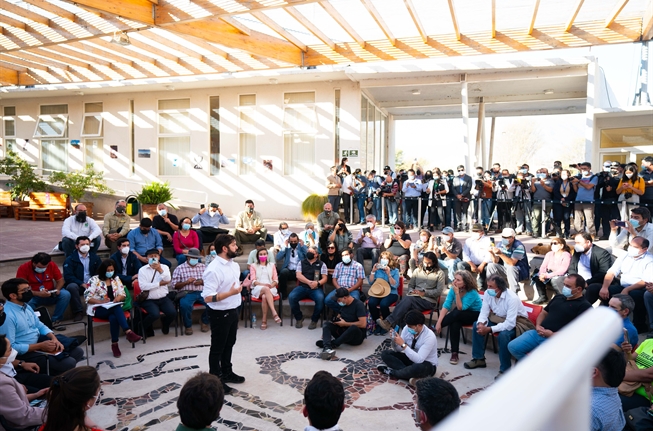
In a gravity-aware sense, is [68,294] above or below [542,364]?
below

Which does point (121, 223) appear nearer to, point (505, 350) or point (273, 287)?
point (273, 287)

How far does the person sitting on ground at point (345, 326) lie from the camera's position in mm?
7156

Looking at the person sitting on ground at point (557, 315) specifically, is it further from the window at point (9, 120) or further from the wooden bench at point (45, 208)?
the window at point (9, 120)

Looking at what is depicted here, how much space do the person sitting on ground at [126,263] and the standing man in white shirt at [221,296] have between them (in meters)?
2.84

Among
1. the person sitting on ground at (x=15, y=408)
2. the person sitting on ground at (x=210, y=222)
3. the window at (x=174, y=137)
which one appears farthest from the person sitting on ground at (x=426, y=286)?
the window at (x=174, y=137)

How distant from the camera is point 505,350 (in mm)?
6152

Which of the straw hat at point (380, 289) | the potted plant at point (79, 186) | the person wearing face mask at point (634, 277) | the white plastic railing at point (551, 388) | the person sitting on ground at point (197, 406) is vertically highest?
the potted plant at point (79, 186)

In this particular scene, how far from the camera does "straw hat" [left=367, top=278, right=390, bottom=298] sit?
26.3ft

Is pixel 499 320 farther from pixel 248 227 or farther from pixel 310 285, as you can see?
pixel 248 227

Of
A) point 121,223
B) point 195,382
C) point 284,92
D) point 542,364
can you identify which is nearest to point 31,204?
point 121,223

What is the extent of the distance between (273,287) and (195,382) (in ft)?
17.4

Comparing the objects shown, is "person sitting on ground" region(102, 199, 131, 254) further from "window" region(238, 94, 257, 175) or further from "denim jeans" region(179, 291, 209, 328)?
"window" region(238, 94, 257, 175)

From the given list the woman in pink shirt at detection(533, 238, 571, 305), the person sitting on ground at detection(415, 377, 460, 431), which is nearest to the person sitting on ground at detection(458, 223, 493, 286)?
the woman in pink shirt at detection(533, 238, 571, 305)

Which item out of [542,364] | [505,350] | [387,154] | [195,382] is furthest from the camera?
[387,154]
